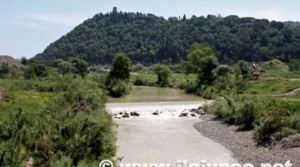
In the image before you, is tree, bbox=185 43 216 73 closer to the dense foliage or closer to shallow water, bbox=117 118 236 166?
shallow water, bbox=117 118 236 166

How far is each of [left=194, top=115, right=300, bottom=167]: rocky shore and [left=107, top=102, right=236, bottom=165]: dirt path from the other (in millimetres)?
793

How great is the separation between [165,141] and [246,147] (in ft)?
24.4

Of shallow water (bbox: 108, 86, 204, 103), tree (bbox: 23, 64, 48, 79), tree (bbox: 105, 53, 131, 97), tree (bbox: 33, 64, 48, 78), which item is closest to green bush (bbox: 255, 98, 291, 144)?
shallow water (bbox: 108, 86, 204, 103)

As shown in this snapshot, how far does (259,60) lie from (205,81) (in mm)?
100151

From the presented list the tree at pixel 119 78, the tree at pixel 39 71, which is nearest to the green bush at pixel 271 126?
the tree at pixel 119 78

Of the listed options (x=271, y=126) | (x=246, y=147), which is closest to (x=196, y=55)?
(x=271, y=126)

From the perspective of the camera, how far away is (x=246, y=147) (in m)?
29.2

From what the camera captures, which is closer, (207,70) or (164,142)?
(164,142)

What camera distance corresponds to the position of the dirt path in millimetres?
27203

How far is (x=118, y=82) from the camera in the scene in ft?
262

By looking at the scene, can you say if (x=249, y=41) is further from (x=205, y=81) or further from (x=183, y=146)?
(x=183, y=146)

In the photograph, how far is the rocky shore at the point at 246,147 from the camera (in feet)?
79.9

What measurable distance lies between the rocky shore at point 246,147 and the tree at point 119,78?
37913mm

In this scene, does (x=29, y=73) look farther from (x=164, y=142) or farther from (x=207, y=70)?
(x=164, y=142)
